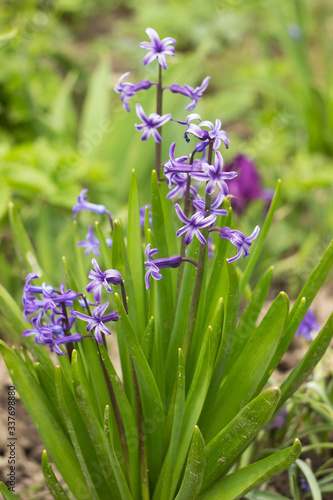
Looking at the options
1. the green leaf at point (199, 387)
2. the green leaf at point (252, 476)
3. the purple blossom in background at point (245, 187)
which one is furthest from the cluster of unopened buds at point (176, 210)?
the purple blossom in background at point (245, 187)

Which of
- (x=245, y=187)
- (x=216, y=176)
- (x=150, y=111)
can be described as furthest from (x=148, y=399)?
(x=150, y=111)

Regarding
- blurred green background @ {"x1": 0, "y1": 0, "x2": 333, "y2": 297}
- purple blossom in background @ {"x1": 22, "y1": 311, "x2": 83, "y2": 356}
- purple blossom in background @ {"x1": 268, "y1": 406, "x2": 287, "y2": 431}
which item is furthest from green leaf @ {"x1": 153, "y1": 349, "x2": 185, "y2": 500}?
blurred green background @ {"x1": 0, "y1": 0, "x2": 333, "y2": 297}

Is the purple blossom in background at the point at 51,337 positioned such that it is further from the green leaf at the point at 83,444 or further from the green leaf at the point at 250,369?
the green leaf at the point at 250,369

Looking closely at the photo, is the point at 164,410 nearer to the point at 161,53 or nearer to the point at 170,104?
the point at 161,53

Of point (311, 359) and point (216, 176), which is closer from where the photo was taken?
point (216, 176)

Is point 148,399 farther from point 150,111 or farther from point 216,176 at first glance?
point 150,111

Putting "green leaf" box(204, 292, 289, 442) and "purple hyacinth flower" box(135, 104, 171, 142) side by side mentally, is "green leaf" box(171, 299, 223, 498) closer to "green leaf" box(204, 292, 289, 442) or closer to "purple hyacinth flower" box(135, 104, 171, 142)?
"green leaf" box(204, 292, 289, 442)
